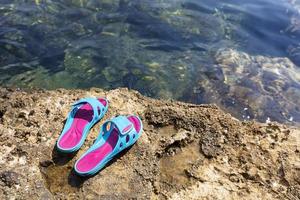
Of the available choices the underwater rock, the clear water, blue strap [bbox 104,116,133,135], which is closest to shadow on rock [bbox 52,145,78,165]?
blue strap [bbox 104,116,133,135]

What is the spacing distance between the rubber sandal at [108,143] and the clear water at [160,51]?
3.22 metres

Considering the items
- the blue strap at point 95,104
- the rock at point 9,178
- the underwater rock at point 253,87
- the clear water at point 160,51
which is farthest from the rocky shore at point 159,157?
the underwater rock at point 253,87

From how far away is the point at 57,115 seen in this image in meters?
4.65

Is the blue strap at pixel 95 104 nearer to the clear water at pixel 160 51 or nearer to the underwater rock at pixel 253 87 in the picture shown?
the clear water at pixel 160 51

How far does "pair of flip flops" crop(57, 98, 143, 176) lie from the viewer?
4098 mm

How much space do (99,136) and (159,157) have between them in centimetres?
73

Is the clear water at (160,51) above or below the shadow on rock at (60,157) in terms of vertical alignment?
below

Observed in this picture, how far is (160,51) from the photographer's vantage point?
876 centimetres

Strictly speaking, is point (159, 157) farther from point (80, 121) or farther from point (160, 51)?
point (160, 51)

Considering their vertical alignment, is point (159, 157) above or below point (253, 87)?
above

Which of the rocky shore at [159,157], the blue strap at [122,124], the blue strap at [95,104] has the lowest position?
the rocky shore at [159,157]

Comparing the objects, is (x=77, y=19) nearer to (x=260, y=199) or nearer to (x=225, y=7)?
(x=225, y=7)

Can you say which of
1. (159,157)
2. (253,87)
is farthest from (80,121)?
(253,87)

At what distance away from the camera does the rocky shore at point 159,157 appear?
393 centimetres
